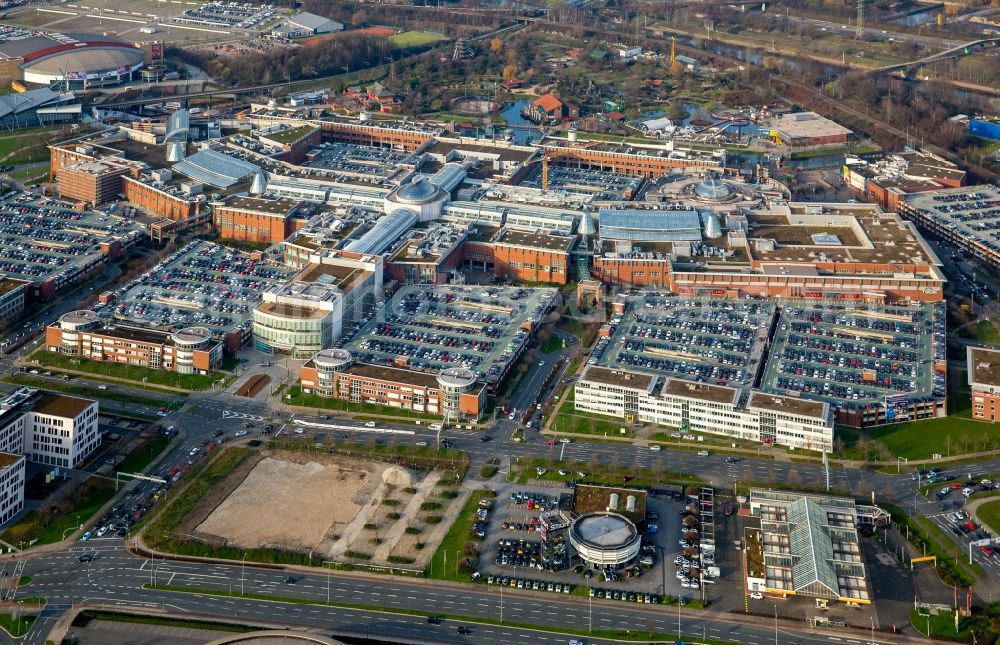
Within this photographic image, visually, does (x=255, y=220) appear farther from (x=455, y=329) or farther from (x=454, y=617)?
(x=454, y=617)

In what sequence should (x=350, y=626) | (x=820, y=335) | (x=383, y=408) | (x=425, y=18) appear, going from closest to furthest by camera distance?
(x=350, y=626) < (x=383, y=408) < (x=820, y=335) < (x=425, y=18)

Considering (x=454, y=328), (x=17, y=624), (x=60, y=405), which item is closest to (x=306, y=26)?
(x=454, y=328)

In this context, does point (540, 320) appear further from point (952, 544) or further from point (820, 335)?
point (952, 544)

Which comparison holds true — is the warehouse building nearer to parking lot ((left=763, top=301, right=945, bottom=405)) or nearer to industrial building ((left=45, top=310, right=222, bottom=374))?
industrial building ((left=45, top=310, right=222, bottom=374))

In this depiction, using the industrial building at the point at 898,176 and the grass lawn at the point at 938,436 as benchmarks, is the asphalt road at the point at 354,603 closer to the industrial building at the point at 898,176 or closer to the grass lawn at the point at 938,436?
the grass lawn at the point at 938,436

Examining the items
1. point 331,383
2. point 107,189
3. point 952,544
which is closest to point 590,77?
point 107,189
